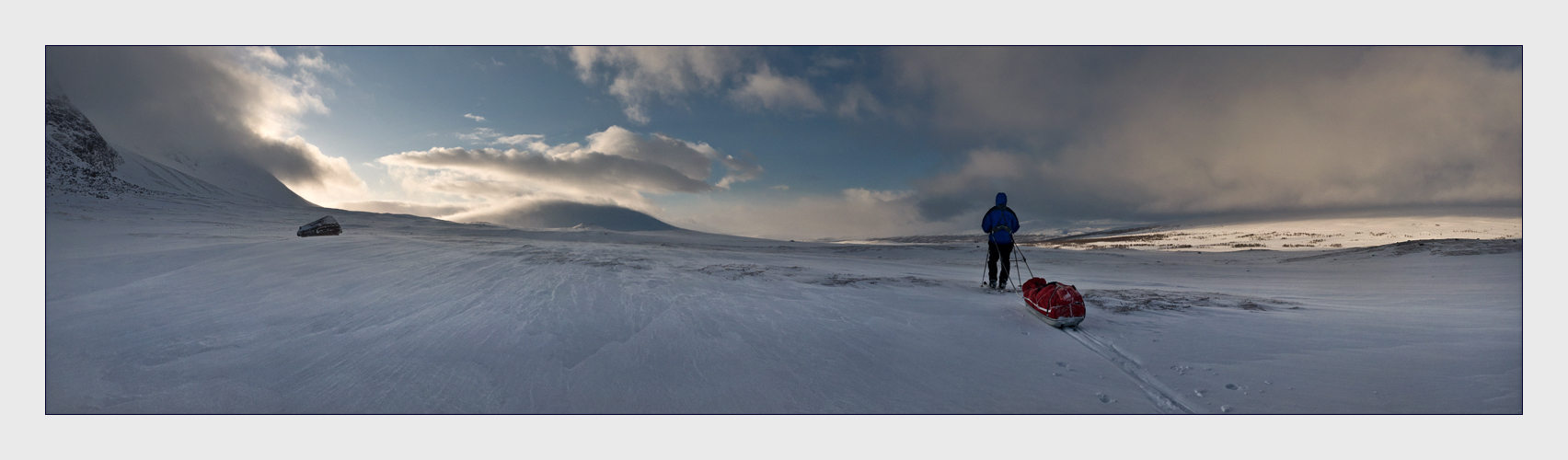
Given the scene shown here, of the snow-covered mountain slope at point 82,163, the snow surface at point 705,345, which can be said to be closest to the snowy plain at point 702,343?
the snow surface at point 705,345

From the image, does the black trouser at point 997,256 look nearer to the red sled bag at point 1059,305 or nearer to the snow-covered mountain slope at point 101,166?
the red sled bag at point 1059,305

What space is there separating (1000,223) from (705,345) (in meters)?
5.43

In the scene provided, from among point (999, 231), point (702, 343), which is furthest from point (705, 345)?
point (999, 231)

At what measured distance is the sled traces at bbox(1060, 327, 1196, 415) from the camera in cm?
317

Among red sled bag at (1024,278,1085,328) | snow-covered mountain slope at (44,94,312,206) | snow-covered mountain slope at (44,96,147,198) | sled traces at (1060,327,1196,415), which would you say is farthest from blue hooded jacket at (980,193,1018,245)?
snow-covered mountain slope at (44,96,147,198)

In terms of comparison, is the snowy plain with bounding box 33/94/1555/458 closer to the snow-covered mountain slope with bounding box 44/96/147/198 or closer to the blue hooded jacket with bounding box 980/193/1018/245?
the blue hooded jacket with bounding box 980/193/1018/245

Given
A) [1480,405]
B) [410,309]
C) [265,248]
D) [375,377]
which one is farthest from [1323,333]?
[265,248]

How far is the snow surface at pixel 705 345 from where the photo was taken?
3268 mm

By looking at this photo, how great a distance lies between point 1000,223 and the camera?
7449 millimetres

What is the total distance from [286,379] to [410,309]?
1.81 metres

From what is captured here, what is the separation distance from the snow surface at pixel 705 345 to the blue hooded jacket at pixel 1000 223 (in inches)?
37.9

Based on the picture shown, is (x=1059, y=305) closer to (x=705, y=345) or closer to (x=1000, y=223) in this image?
(x=1000, y=223)

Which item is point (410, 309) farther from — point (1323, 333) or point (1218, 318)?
point (1323, 333)

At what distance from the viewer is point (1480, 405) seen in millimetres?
3133
